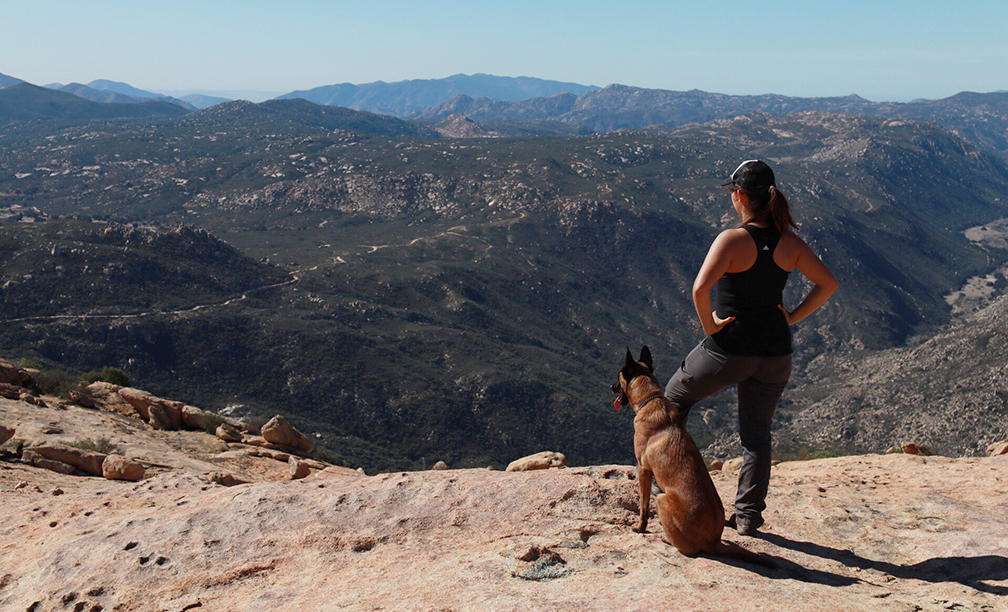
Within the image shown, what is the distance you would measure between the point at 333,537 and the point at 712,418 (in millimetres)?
95878

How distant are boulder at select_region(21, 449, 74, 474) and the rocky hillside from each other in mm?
3024

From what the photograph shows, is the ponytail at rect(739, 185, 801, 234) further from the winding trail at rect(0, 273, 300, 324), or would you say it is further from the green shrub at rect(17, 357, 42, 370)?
the winding trail at rect(0, 273, 300, 324)

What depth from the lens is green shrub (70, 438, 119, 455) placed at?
12.9 meters

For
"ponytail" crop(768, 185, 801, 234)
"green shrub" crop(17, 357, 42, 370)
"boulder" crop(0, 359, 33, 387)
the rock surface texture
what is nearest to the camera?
the rock surface texture

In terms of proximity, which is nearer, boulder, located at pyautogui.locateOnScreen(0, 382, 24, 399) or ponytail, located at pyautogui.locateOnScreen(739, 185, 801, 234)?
ponytail, located at pyautogui.locateOnScreen(739, 185, 801, 234)

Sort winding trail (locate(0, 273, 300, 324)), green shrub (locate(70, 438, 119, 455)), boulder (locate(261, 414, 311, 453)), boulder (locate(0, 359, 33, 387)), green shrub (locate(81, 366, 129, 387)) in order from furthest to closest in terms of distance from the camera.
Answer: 1. winding trail (locate(0, 273, 300, 324))
2. green shrub (locate(81, 366, 129, 387))
3. boulder (locate(0, 359, 33, 387))
4. boulder (locate(261, 414, 311, 453))
5. green shrub (locate(70, 438, 119, 455))

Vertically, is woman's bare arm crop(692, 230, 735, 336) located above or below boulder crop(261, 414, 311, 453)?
above

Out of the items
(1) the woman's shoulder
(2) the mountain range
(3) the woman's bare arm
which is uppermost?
(1) the woman's shoulder

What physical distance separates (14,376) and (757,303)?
20.7 m

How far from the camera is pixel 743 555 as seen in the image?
5516mm

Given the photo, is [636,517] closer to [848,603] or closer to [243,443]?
[848,603]

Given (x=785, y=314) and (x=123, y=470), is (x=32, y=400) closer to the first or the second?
(x=123, y=470)

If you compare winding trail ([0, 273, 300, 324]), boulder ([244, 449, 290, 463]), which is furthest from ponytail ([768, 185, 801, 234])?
winding trail ([0, 273, 300, 324])

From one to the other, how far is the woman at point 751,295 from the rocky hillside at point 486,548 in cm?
160
